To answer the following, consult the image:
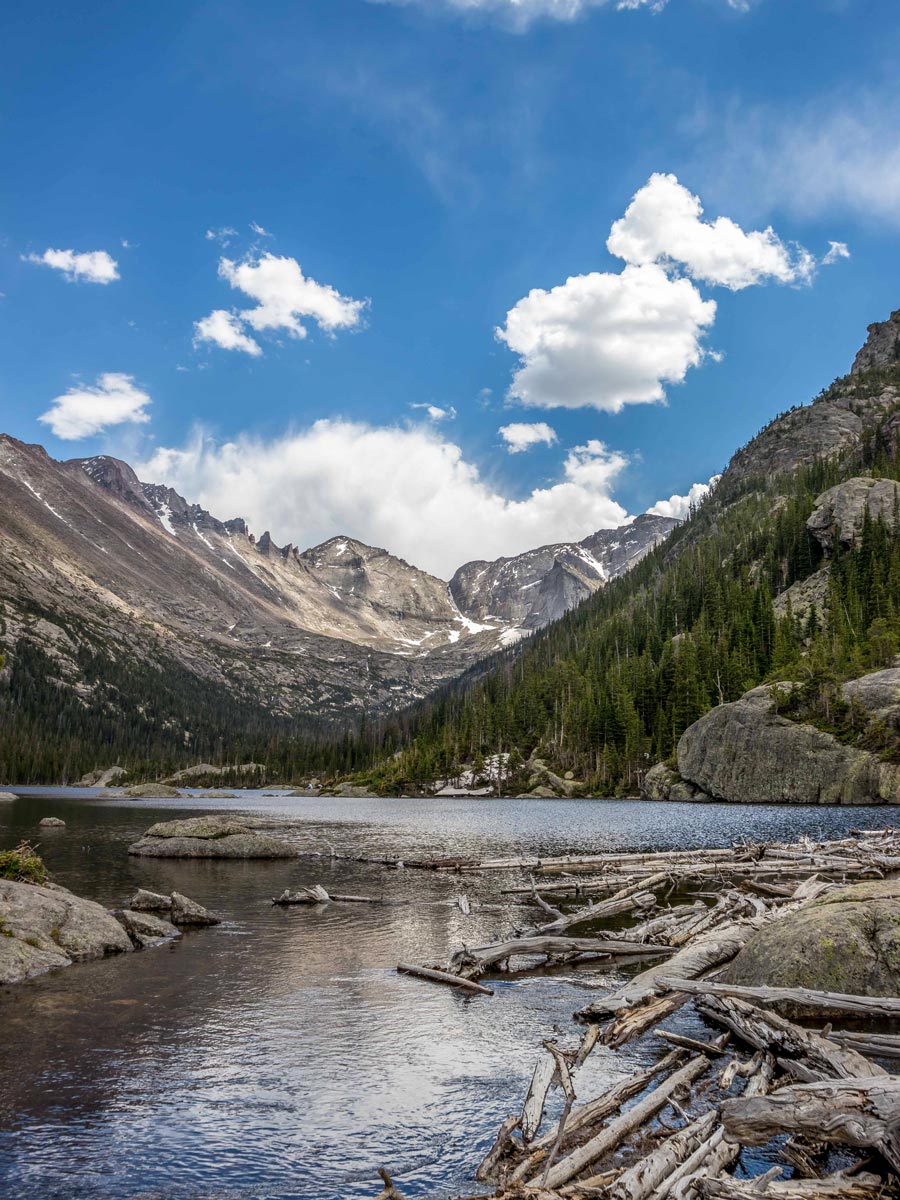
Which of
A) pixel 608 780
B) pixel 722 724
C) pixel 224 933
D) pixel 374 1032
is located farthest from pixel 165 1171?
pixel 608 780

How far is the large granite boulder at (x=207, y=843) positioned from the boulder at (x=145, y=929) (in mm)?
23397

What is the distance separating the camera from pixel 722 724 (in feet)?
329

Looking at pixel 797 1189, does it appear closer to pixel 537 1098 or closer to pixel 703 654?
pixel 537 1098

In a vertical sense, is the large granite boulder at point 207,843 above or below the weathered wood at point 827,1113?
below

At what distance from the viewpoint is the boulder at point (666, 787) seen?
106 metres

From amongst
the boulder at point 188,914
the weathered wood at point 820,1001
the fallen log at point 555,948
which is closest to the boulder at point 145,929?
the boulder at point 188,914

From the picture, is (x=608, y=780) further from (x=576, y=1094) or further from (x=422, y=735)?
(x=576, y=1094)

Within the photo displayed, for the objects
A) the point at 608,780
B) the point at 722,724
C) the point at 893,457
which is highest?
the point at 893,457

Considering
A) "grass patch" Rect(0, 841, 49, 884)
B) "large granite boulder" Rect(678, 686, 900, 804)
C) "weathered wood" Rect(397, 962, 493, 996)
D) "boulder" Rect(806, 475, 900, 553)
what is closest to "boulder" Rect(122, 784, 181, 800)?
"large granite boulder" Rect(678, 686, 900, 804)

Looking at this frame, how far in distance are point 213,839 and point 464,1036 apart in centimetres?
3849

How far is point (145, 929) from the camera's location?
25156 mm

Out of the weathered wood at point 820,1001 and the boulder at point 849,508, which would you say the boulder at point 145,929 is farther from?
the boulder at point 849,508

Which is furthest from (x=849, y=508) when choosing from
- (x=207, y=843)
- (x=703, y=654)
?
(x=207, y=843)

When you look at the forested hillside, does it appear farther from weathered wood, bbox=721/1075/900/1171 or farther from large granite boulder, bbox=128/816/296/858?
weathered wood, bbox=721/1075/900/1171
